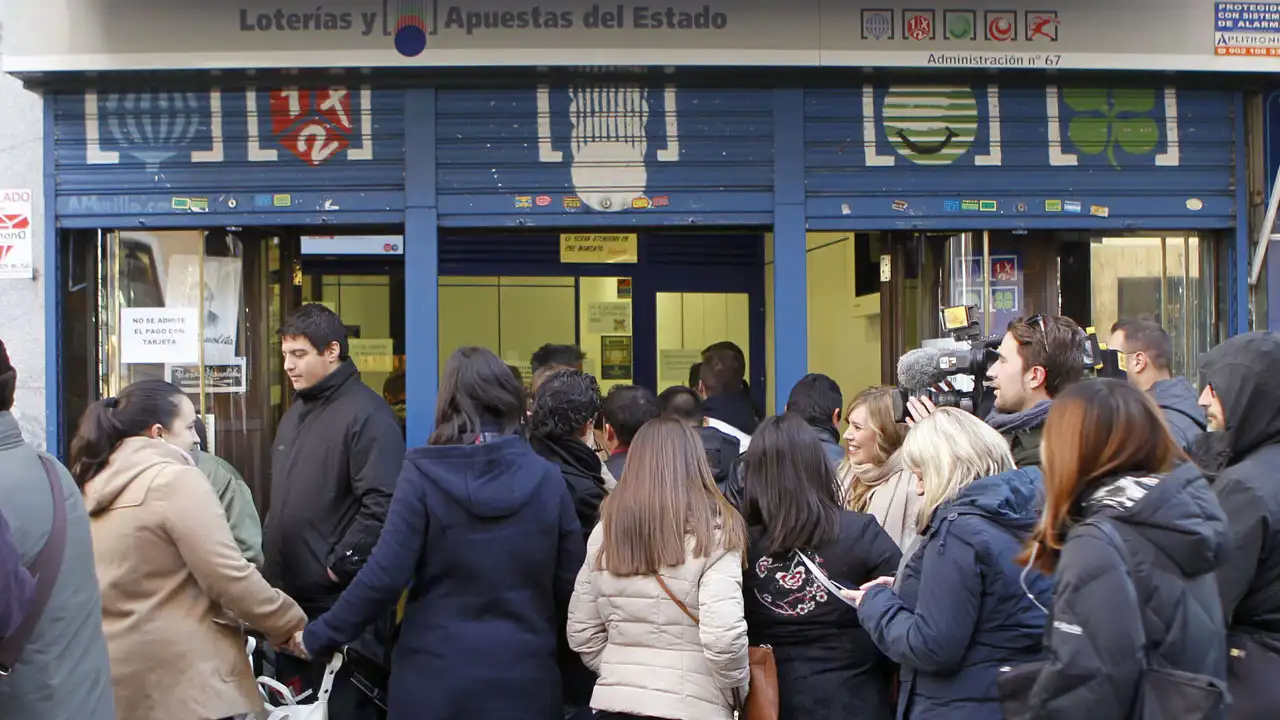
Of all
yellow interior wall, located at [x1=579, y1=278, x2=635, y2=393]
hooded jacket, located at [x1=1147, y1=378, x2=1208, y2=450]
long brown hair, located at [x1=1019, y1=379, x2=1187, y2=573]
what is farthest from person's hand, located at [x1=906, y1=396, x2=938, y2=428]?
yellow interior wall, located at [x1=579, y1=278, x2=635, y2=393]

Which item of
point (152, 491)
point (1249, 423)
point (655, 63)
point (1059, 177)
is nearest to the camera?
point (1249, 423)

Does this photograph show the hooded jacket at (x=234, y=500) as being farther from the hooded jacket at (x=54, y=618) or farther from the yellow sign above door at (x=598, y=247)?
the yellow sign above door at (x=598, y=247)

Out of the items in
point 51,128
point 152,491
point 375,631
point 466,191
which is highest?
point 51,128

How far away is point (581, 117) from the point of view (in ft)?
18.6

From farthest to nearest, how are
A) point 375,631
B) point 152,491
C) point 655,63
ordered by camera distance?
point 655,63 < point 375,631 < point 152,491

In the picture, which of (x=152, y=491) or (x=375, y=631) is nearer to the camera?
(x=152, y=491)

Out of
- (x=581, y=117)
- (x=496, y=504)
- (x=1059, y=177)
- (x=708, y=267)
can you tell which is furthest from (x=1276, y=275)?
(x=496, y=504)

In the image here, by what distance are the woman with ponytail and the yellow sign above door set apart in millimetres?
3861

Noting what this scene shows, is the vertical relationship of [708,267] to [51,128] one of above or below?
below

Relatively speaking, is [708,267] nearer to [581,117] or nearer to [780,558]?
[581,117]

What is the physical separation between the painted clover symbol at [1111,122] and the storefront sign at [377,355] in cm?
407

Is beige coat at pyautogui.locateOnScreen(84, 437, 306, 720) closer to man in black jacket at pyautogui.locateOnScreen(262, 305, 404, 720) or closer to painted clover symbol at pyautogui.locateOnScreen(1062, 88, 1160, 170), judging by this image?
man in black jacket at pyautogui.locateOnScreen(262, 305, 404, 720)

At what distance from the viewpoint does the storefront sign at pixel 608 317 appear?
742cm

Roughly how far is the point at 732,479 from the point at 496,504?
2.75 feet
